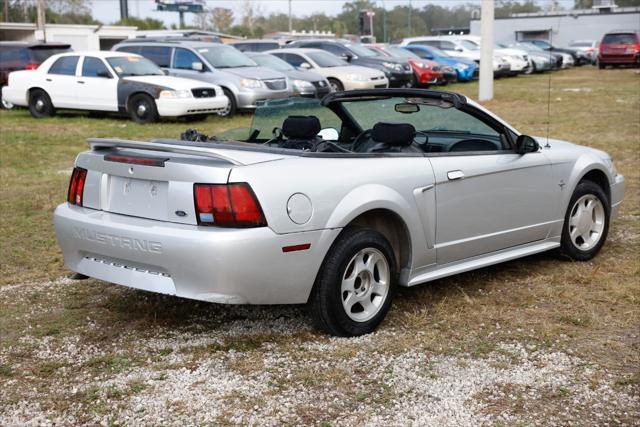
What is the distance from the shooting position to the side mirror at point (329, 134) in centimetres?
591

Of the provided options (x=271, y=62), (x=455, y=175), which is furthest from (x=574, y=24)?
(x=455, y=175)

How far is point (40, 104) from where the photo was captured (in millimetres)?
17844

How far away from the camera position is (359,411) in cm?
392

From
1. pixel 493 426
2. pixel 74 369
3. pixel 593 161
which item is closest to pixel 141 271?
pixel 74 369

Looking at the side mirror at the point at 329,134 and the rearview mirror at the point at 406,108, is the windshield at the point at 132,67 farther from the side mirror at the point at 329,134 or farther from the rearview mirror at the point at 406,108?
the rearview mirror at the point at 406,108

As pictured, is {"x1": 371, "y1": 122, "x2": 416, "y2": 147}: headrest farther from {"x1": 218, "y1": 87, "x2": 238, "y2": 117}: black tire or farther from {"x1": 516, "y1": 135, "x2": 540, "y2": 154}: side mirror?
{"x1": 218, "y1": 87, "x2": 238, "y2": 117}: black tire

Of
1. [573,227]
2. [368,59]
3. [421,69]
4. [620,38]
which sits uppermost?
[620,38]

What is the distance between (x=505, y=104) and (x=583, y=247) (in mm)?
14846

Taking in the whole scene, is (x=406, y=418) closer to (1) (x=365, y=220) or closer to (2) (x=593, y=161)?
(1) (x=365, y=220)

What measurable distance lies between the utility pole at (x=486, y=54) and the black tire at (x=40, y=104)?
1057 centimetres

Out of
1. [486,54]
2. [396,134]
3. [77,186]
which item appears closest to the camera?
[77,186]

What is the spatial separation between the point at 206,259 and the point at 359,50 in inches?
883

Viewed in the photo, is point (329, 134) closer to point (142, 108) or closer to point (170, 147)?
point (170, 147)

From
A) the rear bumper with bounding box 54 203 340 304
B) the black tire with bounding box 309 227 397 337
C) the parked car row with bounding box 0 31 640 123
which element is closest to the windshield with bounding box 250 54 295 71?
the parked car row with bounding box 0 31 640 123
